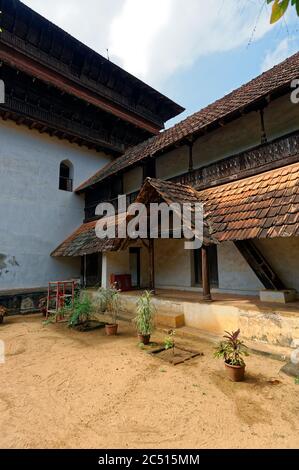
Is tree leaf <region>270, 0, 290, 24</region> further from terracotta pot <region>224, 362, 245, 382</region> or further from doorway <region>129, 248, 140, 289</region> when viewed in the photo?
doorway <region>129, 248, 140, 289</region>

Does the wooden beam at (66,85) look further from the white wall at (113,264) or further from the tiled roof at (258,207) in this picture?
the tiled roof at (258,207)

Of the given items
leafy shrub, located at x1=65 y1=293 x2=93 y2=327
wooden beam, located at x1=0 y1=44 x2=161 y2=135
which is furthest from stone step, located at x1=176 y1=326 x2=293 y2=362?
wooden beam, located at x1=0 y1=44 x2=161 y2=135

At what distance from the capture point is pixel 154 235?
27.9 feet

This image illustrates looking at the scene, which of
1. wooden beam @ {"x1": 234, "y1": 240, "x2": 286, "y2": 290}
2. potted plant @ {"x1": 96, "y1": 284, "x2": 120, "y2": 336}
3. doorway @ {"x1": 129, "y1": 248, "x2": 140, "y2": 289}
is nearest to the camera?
wooden beam @ {"x1": 234, "y1": 240, "x2": 286, "y2": 290}

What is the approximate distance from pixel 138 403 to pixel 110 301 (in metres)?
5.11

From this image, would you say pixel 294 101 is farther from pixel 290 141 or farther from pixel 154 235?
pixel 154 235

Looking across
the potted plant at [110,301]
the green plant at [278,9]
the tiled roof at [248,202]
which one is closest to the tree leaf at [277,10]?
the green plant at [278,9]

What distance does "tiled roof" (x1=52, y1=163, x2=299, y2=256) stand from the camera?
17.6 ft

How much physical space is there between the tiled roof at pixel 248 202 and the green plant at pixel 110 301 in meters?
2.99

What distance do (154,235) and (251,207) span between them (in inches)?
128

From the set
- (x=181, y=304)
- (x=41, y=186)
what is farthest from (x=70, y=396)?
(x=41, y=186)

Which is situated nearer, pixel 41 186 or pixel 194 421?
pixel 194 421

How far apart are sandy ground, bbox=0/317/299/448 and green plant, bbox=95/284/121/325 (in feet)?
8.88

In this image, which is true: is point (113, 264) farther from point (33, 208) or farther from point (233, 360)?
point (233, 360)
